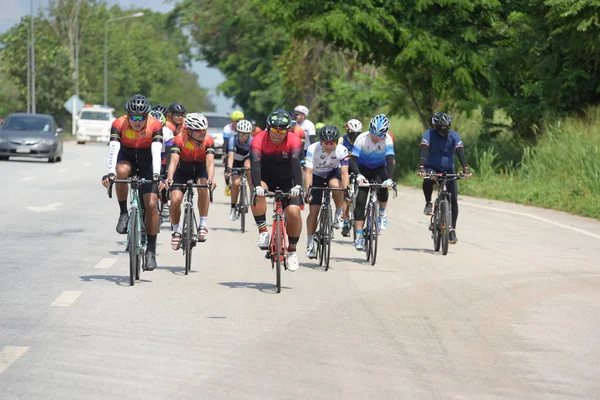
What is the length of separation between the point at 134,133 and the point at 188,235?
3.90ft

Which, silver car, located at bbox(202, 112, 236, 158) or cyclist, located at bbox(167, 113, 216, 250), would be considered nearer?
cyclist, located at bbox(167, 113, 216, 250)

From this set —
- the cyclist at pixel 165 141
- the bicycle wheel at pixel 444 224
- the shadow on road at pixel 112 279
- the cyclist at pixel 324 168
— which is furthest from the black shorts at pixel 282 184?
the cyclist at pixel 165 141

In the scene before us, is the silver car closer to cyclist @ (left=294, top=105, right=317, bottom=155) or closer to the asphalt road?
cyclist @ (left=294, top=105, right=317, bottom=155)

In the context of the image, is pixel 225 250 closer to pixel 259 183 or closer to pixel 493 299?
pixel 259 183

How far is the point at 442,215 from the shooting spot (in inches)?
626

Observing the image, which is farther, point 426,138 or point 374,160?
point 426,138

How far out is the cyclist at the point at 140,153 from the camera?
480 inches

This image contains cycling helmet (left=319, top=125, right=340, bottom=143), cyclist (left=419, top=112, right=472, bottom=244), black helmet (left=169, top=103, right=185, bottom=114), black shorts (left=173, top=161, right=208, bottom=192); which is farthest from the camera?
black helmet (left=169, top=103, right=185, bottom=114)

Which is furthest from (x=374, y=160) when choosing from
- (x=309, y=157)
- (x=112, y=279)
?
(x=112, y=279)

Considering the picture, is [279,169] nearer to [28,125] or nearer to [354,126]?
[354,126]

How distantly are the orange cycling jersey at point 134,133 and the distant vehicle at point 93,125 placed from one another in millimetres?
52024

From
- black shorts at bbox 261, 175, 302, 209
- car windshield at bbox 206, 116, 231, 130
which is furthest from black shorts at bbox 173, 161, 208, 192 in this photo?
car windshield at bbox 206, 116, 231, 130

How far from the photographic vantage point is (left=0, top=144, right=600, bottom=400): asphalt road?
7.33m

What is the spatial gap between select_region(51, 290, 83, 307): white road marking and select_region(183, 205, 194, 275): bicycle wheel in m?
1.97
